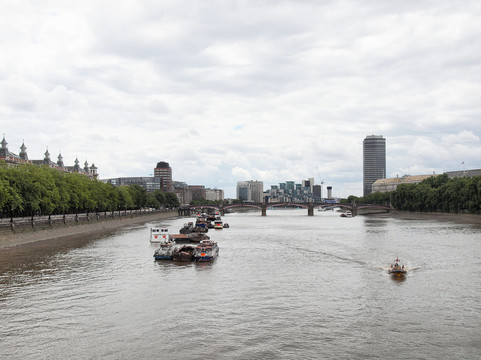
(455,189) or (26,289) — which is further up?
(455,189)

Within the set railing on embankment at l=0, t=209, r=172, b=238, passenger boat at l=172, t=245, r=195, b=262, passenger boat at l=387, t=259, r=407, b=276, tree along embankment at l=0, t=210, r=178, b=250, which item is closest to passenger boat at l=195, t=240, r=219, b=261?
passenger boat at l=172, t=245, r=195, b=262

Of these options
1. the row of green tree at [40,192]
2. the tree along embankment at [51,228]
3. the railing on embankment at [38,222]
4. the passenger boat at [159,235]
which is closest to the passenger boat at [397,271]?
the passenger boat at [159,235]

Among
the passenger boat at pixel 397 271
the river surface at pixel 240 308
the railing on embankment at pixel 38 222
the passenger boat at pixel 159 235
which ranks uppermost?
the railing on embankment at pixel 38 222

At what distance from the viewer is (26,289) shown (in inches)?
1686

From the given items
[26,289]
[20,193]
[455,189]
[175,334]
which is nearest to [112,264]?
[26,289]

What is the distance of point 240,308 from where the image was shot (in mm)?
35875

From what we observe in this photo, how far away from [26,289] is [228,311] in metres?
19.2

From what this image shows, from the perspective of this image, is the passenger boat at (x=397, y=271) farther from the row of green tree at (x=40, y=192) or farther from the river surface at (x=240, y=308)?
the row of green tree at (x=40, y=192)

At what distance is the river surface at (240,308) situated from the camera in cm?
2756

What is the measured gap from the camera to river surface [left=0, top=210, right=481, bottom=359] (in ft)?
90.4

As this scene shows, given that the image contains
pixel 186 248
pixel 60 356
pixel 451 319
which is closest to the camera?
pixel 60 356

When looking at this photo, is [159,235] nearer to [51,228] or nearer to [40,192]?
[51,228]

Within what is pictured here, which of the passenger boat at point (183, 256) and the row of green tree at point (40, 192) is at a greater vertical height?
the row of green tree at point (40, 192)

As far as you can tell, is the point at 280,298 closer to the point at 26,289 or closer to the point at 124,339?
the point at 124,339
